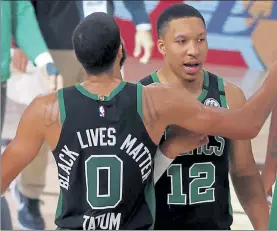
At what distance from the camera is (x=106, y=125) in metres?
2.00

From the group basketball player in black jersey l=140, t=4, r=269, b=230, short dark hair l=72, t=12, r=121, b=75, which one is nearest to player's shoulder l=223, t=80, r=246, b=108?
basketball player in black jersey l=140, t=4, r=269, b=230

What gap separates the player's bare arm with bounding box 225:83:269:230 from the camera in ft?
7.91

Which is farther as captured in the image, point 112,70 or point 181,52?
point 181,52

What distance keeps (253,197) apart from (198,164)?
258mm

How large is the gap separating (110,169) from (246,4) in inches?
248

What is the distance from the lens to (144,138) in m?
2.03

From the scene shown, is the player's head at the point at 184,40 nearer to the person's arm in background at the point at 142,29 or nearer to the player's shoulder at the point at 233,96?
the player's shoulder at the point at 233,96

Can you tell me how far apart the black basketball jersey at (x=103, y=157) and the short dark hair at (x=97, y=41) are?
91 mm

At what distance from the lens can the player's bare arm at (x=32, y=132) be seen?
6.60 ft

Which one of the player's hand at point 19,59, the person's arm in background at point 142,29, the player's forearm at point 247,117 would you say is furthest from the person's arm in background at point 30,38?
the player's forearm at point 247,117

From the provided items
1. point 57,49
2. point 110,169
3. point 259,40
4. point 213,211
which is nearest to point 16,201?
point 57,49

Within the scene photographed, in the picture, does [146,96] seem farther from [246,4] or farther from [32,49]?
[246,4]

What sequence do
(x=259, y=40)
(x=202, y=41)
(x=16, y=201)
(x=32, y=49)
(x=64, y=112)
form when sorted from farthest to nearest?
(x=259, y=40) < (x=16, y=201) < (x=32, y=49) < (x=202, y=41) < (x=64, y=112)

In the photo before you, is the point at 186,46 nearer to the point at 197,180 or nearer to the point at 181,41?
the point at 181,41
